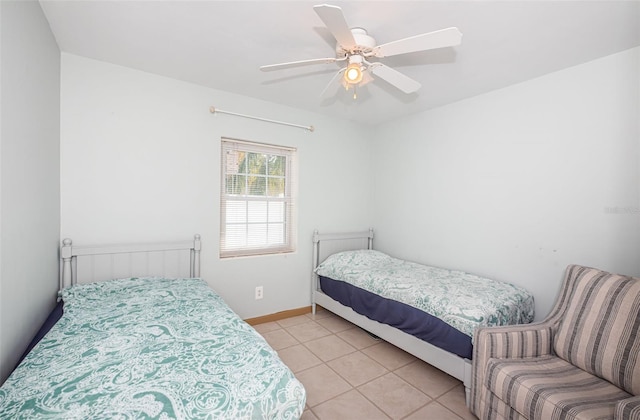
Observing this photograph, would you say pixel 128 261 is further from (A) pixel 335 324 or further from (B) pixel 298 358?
(A) pixel 335 324

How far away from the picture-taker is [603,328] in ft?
5.12

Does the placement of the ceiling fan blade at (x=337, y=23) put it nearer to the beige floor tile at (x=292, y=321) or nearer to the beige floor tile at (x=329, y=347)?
the beige floor tile at (x=329, y=347)

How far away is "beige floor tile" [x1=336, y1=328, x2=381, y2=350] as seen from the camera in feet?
8.84

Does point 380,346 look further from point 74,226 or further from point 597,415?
point 74,226

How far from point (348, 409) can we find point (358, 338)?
1003 mm

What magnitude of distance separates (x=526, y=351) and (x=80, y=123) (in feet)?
11.2

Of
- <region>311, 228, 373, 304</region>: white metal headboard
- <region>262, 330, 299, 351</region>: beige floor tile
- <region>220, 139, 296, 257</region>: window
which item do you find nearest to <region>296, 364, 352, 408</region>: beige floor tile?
<region>262, 330, 299, 351</region>: beige floor tile

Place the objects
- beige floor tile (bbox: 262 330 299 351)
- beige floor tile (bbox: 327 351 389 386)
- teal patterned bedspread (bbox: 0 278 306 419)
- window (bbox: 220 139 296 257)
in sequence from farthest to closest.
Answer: window (bbox: 220 139 296 257)
beige floor tile (bbox: 262 330 299 351)
beige floor tile (bbox: 327 351 389 386)
teal patterned bedspread (bbox: 0 278 306 419)

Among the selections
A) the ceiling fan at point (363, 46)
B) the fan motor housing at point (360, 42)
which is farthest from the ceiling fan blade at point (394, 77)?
the fan motor housing at point (360, 42)

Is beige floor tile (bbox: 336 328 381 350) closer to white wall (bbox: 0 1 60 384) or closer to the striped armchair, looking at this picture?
the striped armchair

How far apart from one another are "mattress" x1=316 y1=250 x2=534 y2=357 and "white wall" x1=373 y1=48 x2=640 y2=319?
0.85 feet

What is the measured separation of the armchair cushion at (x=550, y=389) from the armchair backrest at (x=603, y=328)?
0.06 metres

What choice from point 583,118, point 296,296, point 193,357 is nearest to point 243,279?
point 296,296

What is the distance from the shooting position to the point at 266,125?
3.03m
